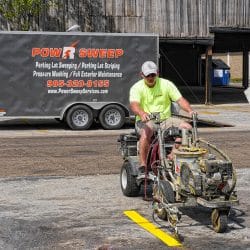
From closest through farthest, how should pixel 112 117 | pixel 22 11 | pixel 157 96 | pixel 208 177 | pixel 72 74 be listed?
pixel 208 177
pixel 157 96
pixel 72 74
pixel 112 117
pixel 22 11

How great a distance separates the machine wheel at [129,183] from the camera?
873 centimetres

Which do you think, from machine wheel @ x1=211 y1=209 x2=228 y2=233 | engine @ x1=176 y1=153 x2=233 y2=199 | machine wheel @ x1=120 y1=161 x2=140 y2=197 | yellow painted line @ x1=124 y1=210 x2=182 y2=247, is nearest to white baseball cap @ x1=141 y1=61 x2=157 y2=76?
machine wheel @ x1=120 y1=161 x2=140 y2=197

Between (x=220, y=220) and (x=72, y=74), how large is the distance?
1277 centimetres

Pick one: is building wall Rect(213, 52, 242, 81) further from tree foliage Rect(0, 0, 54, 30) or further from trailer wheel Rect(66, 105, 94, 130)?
trailer wheel Rect(66, 105, 94, 130)

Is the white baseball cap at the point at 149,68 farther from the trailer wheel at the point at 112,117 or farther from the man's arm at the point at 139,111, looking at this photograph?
the trailer wheel at the point at 112,117

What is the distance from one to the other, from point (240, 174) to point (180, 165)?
403cm

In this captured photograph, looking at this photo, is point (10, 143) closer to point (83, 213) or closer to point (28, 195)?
point (28, 195)

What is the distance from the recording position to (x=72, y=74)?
62.7ft

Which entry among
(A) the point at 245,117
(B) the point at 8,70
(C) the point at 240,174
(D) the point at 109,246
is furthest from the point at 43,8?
(D) the point at 109,246

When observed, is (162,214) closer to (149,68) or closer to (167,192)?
(167,192)

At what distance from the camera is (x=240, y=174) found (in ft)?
35.9

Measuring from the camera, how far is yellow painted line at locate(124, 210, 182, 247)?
6.66m

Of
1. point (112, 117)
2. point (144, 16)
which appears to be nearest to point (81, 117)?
point (112, 117)

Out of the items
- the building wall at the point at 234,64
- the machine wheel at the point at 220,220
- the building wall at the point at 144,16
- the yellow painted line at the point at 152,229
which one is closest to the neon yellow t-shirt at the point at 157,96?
the yellow painted line at the point at 152,229
